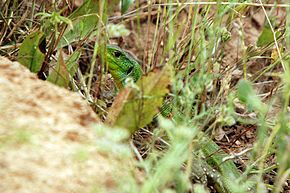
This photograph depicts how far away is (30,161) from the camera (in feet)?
5.94

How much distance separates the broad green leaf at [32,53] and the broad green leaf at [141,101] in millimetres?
566

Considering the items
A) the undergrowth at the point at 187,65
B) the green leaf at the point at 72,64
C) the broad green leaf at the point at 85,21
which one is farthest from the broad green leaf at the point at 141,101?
the broad green leaf at the point at 85,21

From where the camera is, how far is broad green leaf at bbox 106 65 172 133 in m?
2.21

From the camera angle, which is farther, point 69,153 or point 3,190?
point 69,153

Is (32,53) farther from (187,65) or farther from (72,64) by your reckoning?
(187,65)

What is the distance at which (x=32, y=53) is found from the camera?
2693 mm

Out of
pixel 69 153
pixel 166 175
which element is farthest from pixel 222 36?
pixel 166 175

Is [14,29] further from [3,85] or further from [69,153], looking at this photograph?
[69,153]

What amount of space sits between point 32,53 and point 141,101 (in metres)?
0.70

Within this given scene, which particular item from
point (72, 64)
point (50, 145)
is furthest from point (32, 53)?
point (50, 145)

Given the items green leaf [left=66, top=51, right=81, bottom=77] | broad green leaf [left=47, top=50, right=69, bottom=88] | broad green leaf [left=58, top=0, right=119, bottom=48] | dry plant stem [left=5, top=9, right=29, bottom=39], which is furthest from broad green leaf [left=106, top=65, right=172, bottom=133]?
dry plant stem [left=5, top=9, right=29, bottom=39]

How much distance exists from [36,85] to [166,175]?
0.82m

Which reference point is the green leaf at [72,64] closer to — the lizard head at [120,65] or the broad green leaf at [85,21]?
the broad green leaf at [85,21]

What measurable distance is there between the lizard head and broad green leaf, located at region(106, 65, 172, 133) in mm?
1058
